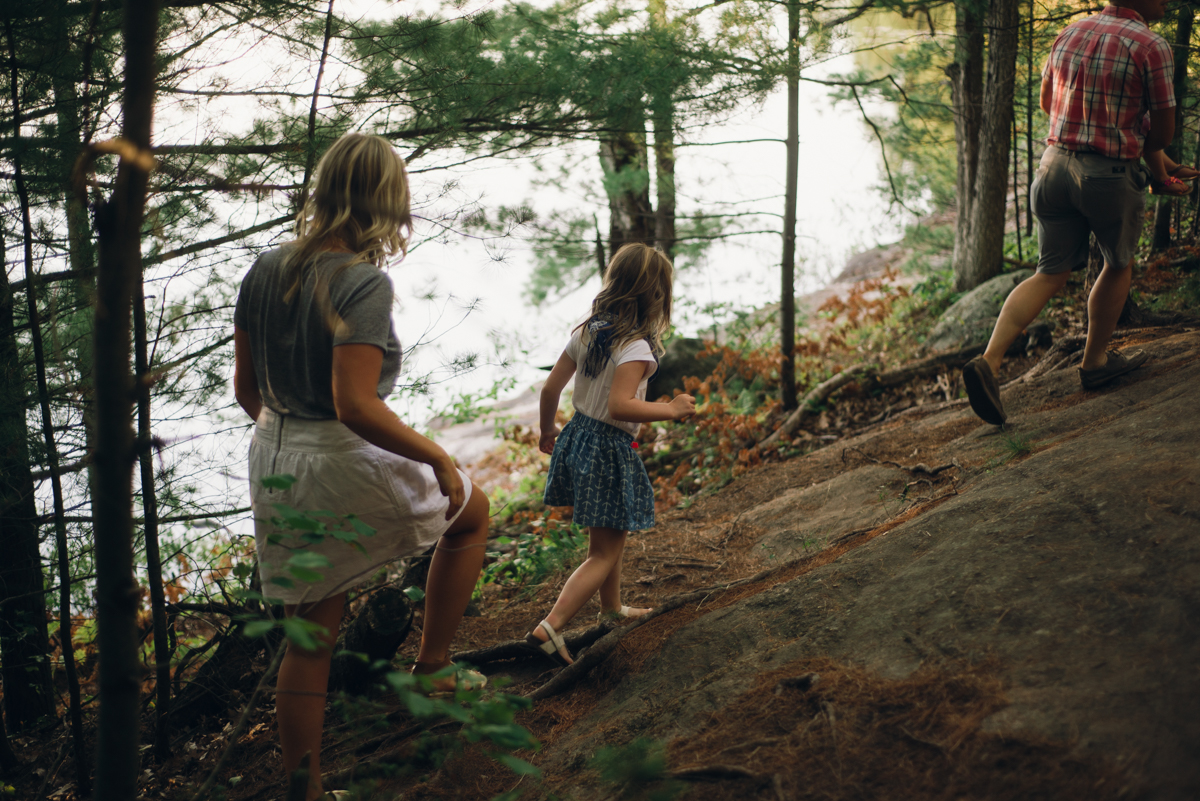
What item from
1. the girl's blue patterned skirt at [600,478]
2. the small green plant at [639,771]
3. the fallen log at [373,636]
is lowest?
the fallen log at [373,636]

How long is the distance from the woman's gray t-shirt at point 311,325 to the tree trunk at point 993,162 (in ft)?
23.1

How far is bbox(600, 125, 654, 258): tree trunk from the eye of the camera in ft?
28.8

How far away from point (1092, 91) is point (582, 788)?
156 inches

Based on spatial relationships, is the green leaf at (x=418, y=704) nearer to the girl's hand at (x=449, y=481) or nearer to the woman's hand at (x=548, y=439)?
the girl's hand at (x=449, y=481)

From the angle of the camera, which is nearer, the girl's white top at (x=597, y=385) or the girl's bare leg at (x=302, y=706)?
the girl's bare leg at (x=302, y=706)

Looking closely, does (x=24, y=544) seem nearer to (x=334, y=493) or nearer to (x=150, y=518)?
(x=150, y=518)

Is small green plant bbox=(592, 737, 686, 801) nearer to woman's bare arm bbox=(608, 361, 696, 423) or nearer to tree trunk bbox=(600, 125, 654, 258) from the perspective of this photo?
woman's bare arm bbox=(608, 361, 696, 423)

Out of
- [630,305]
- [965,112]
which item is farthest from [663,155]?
[630,305]

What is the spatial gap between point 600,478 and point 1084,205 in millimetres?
2901

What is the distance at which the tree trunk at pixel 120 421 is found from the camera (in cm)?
123

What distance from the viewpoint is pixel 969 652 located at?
1.93m

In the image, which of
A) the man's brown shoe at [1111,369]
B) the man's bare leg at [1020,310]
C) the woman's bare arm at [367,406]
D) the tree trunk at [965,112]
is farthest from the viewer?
the tree trunk at [965,112]

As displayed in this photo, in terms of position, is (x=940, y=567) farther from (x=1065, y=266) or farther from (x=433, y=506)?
(x=1065, y=266)

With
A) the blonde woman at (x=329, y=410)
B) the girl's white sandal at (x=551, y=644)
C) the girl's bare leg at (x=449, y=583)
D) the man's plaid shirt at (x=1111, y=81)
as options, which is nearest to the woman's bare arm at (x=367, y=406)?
the blonde woman at (x=329, y=410)
